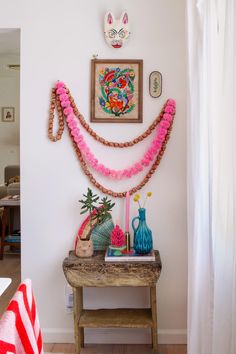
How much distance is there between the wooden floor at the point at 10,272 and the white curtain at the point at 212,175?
6.24ft

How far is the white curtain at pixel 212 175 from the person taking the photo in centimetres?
153

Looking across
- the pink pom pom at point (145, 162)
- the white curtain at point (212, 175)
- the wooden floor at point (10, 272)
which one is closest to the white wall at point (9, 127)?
the wooden floor at point (10, 272)

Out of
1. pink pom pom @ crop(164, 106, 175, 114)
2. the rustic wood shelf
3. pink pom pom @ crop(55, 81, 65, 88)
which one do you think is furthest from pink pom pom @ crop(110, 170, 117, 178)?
the rustic wood shelf

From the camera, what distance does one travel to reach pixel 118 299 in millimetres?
2500

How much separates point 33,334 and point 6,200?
149 inches

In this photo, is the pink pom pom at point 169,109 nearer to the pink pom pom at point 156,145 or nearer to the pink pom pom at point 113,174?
the pink pom pom at point 156,145

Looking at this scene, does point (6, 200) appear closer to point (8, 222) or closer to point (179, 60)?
point (8, 222)

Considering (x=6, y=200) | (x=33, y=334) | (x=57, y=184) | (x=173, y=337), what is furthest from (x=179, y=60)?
(x=6, y=200)

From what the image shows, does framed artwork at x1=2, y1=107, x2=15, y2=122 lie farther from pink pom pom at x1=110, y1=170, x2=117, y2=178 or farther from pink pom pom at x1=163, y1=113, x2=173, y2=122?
pink pom pom at x1=163, y1=113, x2=173, y2=122

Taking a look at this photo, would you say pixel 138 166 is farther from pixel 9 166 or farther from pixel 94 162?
pixel 9 166

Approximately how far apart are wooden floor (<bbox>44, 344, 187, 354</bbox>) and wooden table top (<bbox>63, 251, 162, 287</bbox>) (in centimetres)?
54

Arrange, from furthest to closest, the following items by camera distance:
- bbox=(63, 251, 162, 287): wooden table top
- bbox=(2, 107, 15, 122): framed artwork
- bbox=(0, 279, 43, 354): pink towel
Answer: bbox=(2, 107, 15, 122): framed artwork
bbox=(63, 251, 162, 287): wooden table top
bbox=(0, 279, 43, 354): pink towel

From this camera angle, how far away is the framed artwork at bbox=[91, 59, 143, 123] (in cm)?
242

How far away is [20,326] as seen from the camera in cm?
90
